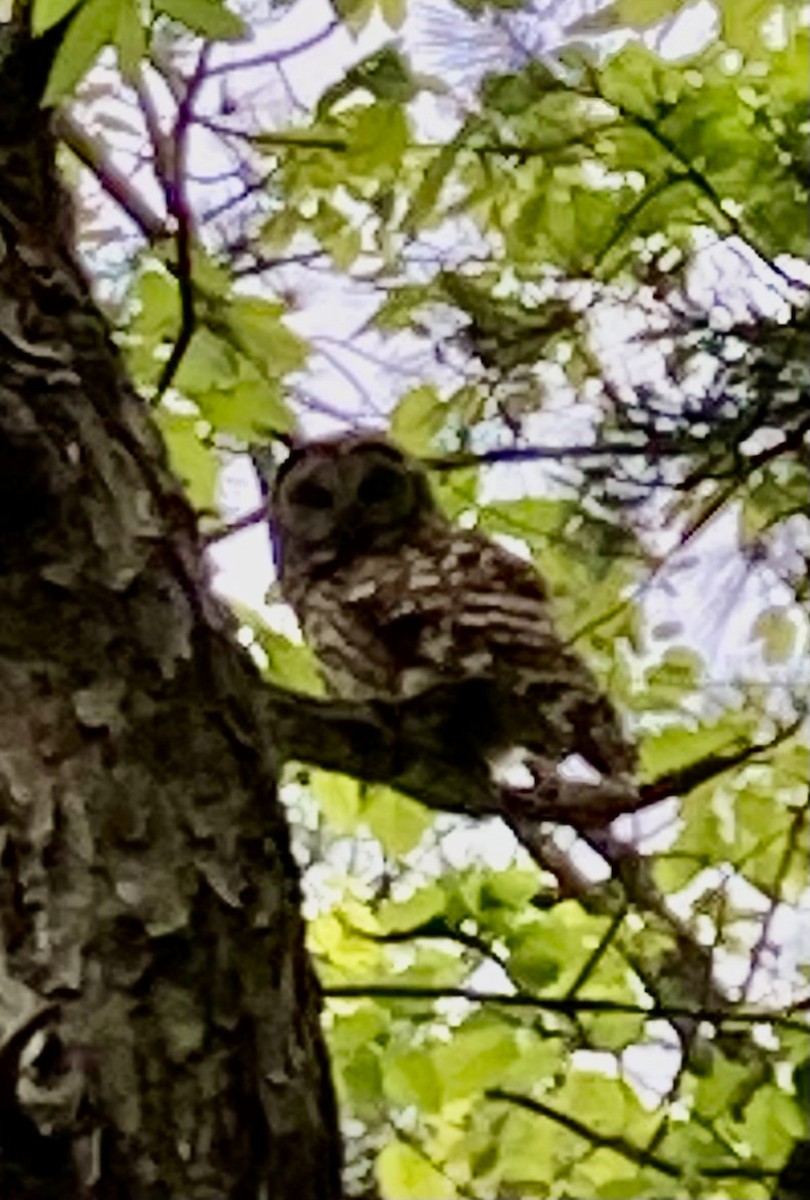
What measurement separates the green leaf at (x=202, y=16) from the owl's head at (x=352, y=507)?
461mm

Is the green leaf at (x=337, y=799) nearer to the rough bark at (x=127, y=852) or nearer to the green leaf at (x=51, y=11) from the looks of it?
the rough bark at (x=127, y=852)

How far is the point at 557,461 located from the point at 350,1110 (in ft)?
1.20

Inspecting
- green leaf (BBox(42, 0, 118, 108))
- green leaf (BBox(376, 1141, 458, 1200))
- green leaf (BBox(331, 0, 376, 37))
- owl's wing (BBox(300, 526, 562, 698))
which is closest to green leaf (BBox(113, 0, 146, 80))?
green leaf (BBox(42, 0, 118, 108))

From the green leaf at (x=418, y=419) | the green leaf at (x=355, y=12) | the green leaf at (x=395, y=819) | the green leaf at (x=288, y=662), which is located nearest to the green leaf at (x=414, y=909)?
the green leaf at (x=395, y=819)

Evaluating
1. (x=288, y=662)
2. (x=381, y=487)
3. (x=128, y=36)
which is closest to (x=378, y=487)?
(x=381, y=487)

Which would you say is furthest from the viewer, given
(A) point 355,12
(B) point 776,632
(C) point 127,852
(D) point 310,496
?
(D) point 310,496

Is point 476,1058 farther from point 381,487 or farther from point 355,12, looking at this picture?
point 355,12

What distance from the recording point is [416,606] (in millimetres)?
1104

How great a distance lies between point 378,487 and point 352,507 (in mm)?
20

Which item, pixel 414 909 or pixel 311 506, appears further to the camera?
pixel 311 506

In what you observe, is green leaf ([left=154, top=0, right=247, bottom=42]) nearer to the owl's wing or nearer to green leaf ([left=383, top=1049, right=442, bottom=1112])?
the owl's wing

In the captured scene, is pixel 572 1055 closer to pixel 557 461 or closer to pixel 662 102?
pixel 557 461

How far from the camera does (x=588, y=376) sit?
1.02 meters

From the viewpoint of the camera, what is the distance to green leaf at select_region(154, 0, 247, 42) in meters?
0.81
